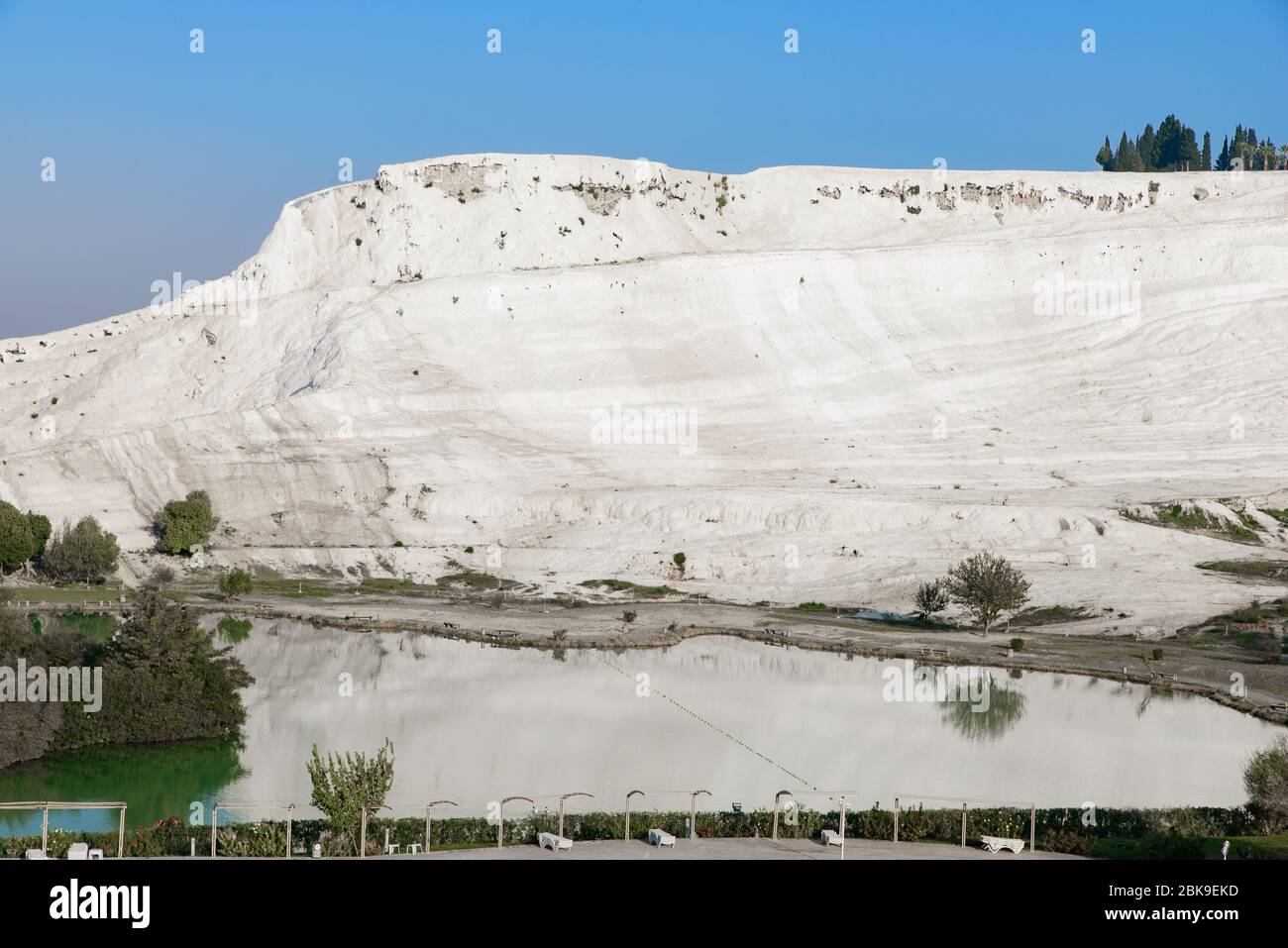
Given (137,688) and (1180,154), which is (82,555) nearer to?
(137,688)

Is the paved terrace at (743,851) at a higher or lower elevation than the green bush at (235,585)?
lower

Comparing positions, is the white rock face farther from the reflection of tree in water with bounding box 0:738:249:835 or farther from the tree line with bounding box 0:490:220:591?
the reflection of tree in water with bounding box 0:738:249:835

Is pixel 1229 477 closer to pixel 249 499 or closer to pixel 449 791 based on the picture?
pixel 249 499

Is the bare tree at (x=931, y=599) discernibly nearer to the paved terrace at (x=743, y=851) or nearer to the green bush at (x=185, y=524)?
the green bush at (x=185, y=524)
